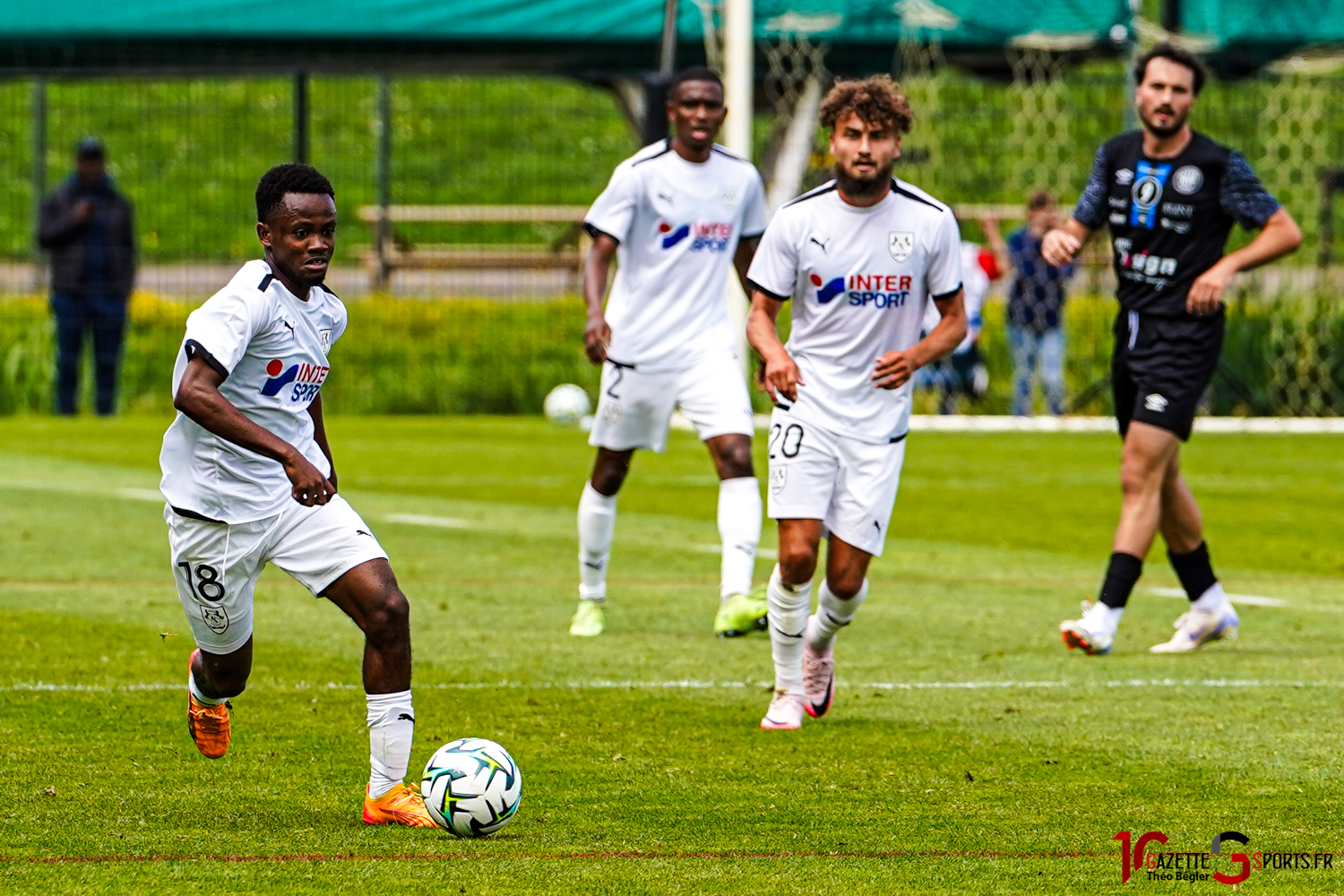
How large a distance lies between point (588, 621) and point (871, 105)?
2857 millimetres

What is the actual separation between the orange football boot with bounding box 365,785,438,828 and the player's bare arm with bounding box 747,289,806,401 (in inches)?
77.8

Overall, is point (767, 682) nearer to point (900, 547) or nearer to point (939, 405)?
point (900, 547)

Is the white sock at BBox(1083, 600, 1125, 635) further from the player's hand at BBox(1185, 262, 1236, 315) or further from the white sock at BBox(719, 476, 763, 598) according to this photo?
the white sock at BBox(719, 476, 763, 598)

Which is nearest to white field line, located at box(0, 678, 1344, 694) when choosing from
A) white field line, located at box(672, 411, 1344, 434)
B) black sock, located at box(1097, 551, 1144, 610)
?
black sock, located at box(1097, 551, 1144, 610)

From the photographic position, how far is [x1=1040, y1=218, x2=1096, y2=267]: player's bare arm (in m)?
8.29

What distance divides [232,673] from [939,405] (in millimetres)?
15015

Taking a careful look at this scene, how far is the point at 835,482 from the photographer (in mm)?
6996

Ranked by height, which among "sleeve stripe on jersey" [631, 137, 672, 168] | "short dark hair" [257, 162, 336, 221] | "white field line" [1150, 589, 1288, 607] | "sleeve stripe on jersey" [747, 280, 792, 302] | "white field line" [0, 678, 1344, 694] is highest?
"short dark hair" [257, 162, 336, 221]

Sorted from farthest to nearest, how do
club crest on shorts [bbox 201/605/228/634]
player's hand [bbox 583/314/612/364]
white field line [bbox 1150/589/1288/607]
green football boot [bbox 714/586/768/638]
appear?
white field line [bbox 1150/589/1288/607] → player's hand [bbox 583/314/612/364] → green football boot [bbox 714/586/768/638] → club crest on shorts [bbox 201/605/228/634]

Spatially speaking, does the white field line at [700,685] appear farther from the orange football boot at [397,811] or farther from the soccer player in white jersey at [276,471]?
the orange football boot at [397,811]

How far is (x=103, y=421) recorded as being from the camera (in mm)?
19391

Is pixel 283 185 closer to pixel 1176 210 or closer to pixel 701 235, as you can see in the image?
pixel 701 235

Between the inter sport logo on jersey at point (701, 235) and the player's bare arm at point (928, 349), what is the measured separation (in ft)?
7.34

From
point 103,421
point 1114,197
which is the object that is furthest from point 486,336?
point 1114,197
